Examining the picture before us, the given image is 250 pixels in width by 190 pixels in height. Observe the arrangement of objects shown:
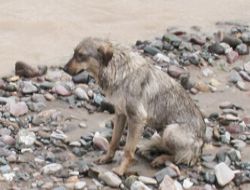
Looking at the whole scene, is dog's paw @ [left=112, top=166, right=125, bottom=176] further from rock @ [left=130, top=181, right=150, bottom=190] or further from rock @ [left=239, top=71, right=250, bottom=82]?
rock @ [left=239, top=71, right=250, bottom=82]

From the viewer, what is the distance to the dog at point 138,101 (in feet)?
23.0

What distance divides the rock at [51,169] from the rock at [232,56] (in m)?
4.24

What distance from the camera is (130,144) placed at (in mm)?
7109

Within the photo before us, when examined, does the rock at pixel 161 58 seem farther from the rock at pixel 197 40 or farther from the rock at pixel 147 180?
the rock at pixel 147 180

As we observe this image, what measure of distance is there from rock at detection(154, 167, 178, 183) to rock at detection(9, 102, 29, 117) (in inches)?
75.2

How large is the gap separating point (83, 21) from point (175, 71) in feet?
7.71

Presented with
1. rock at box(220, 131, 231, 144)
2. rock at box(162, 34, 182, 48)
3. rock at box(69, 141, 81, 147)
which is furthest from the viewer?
rock at box(162, 34, 182, 48)

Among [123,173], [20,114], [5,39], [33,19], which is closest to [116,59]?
[123,173]

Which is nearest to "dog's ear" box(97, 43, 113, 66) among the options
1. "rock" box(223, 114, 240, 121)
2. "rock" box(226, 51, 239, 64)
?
"rock" box(223, 114, 240, 121)

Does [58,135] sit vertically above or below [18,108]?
below

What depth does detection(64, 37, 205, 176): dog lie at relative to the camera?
7008 mm

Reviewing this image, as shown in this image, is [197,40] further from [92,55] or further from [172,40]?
[92,55]

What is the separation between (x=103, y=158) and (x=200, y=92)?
2.59 meters

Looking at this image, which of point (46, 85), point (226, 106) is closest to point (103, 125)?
point (46, 85)
